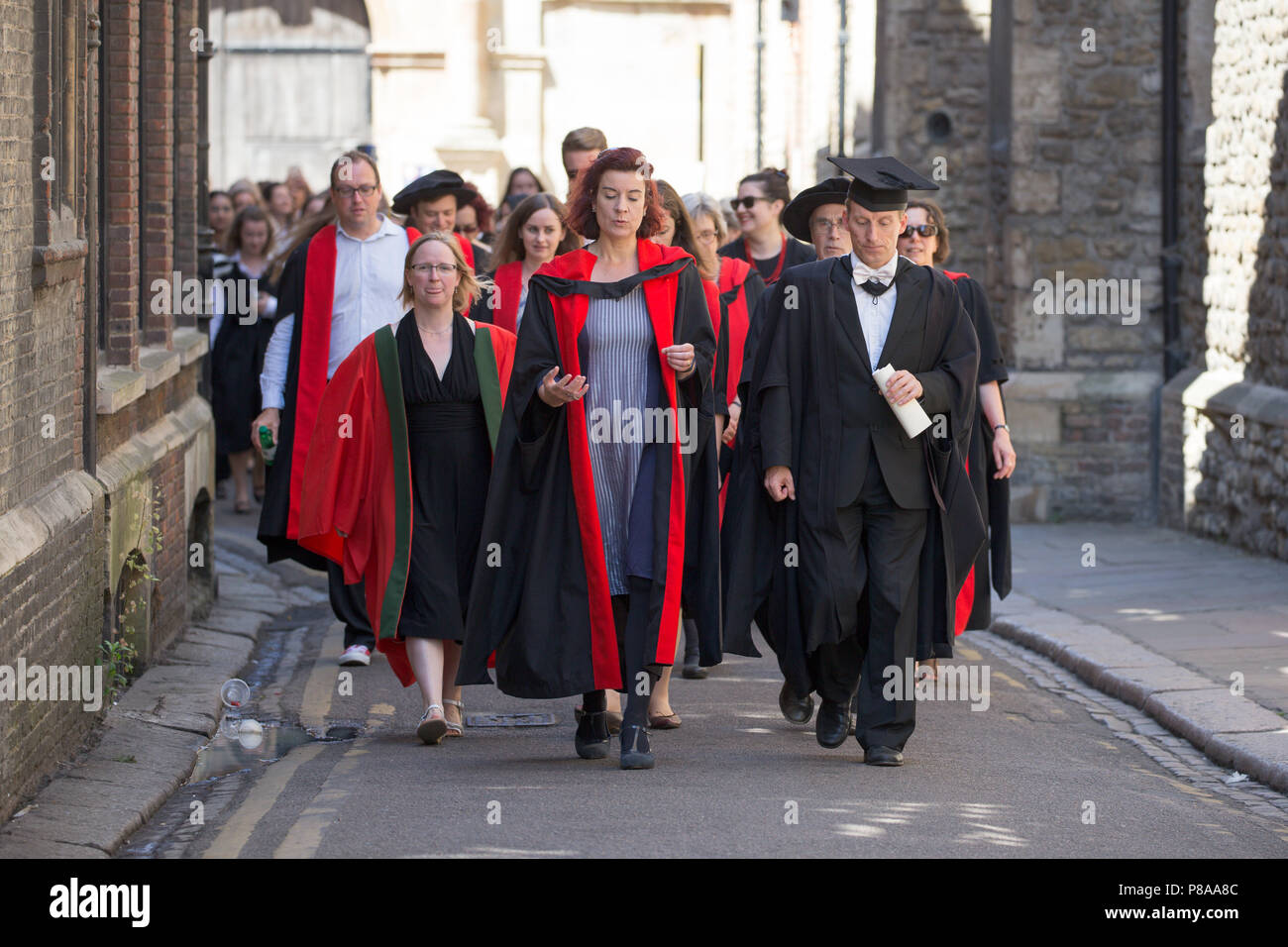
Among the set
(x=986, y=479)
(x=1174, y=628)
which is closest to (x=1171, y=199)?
(x=1174, y=628)

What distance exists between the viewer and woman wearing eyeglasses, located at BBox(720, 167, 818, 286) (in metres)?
9.97

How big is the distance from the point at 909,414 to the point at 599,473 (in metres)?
1.07

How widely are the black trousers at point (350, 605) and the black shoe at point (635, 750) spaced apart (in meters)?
2.55

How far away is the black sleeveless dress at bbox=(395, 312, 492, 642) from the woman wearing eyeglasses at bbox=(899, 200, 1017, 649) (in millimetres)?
1879

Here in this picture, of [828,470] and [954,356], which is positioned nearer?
[828,470]

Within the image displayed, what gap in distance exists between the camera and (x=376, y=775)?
6812mm

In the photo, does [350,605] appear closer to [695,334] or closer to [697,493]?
[697,493]

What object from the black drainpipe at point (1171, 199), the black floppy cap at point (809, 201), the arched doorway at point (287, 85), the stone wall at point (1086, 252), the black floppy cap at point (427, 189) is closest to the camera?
the black floppy cap at point (809, 201)

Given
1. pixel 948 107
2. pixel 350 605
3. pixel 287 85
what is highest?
pixel 287 85

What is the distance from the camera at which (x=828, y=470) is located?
7047 millimetres

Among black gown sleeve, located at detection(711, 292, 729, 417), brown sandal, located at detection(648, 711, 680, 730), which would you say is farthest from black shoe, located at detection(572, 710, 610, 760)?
black gown sleeve, located at detection(711, 292, 729, 417)

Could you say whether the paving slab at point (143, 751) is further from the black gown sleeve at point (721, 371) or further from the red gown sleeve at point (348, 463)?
the black gown sleeve at point (721, 371)

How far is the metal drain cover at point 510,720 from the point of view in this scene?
8008mm

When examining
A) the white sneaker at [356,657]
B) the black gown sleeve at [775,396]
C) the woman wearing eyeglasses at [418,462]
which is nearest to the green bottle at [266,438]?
the white sneaker at [356,657]
